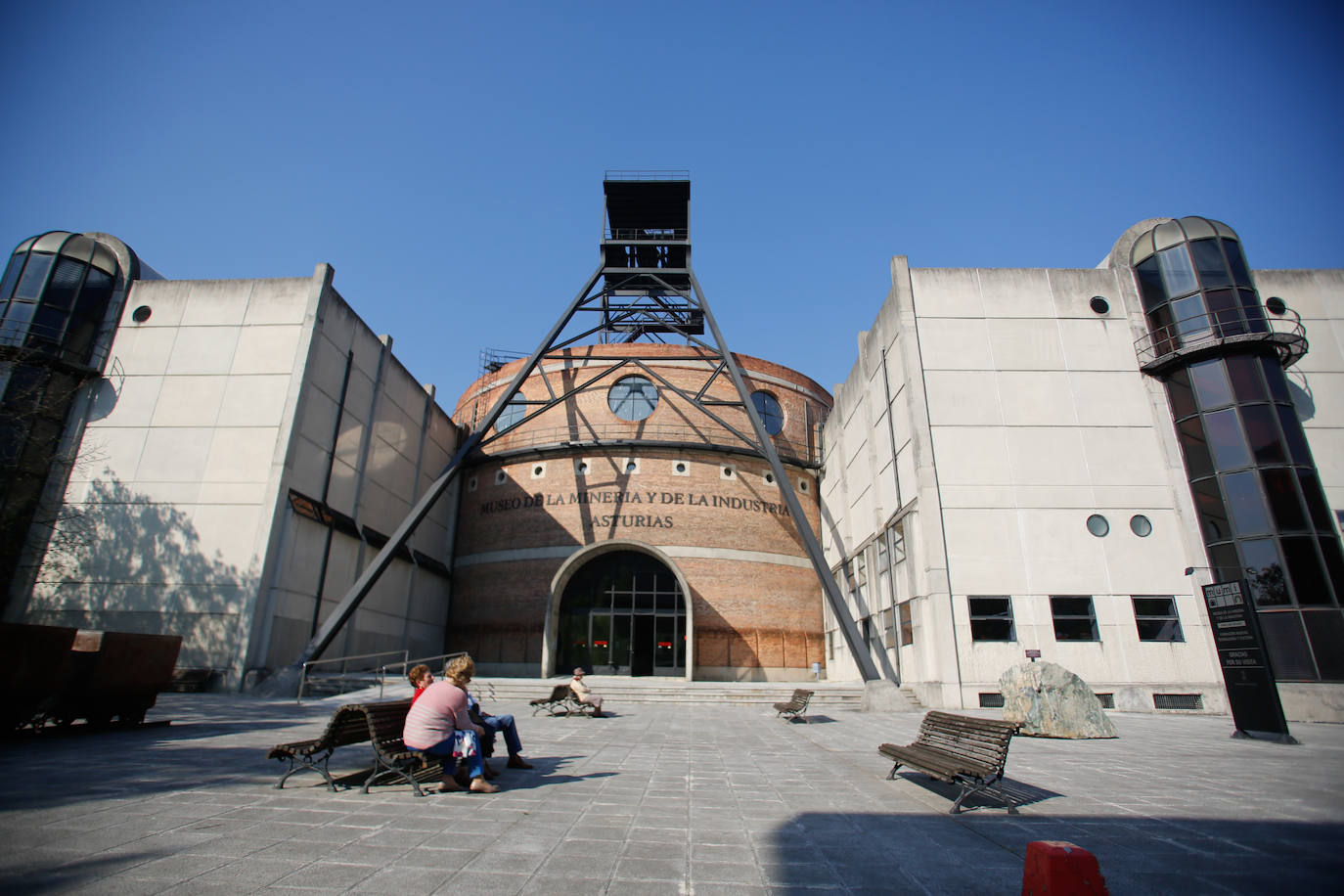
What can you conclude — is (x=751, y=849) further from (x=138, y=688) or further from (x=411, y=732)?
(x=138, y=688)

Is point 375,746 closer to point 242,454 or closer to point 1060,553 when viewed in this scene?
point 242,454

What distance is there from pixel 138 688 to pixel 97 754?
237cm

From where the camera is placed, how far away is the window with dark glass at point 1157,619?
15266 mm

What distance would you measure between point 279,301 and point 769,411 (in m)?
18.5

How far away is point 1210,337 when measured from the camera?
16.6 metres

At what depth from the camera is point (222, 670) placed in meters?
15.3

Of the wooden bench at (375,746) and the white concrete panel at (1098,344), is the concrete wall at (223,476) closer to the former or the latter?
the wooden bench at (375,746)

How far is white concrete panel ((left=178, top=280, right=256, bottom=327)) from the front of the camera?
18641 millimetres

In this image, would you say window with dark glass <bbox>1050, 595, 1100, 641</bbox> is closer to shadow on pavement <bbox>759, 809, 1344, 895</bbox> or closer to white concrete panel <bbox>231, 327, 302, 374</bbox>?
shadow on pavement <bbox>759, 809, 1344, 895</bbox>

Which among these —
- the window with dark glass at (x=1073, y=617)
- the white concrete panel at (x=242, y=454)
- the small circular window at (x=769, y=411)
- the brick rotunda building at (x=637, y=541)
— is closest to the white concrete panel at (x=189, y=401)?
the white concrete panel at (x=242, y=454)

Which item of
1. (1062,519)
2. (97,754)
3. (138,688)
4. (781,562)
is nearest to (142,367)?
(138,688)

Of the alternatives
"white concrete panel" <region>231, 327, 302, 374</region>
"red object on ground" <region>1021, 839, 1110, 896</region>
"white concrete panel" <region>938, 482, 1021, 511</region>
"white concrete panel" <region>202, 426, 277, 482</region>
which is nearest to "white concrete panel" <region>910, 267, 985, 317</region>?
"white concrete panel" <region>938, 482, 1021, 511</region>

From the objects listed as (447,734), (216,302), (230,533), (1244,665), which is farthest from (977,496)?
(216,302)

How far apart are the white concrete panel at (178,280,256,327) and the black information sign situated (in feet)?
78.6
